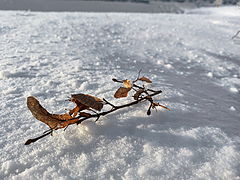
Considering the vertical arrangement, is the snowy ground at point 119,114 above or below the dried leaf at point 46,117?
below

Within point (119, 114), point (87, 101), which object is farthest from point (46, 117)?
point (119, 114)

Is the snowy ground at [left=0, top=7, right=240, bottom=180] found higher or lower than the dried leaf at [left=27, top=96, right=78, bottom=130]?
lower

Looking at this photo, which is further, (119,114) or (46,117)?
(119,114)

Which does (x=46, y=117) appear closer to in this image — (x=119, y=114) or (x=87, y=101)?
(x=87, y=101)

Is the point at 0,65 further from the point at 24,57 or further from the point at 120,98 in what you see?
the point at 120,98

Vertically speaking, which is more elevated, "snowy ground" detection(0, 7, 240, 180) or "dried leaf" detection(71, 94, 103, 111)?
"dried leaf" detection(71, 94, 103, 111)
